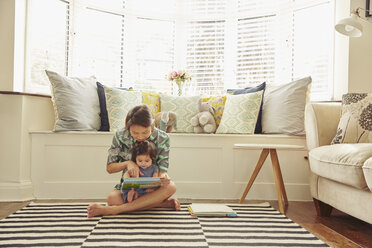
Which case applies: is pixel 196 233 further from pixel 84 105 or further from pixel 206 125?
pixel 84 105

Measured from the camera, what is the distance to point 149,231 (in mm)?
1698

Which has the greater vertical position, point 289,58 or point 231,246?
point 289,58

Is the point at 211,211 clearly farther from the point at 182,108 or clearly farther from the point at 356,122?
the point at 182,108

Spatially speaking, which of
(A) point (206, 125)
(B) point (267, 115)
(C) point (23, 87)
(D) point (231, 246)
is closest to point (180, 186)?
(A) point (206, 125)

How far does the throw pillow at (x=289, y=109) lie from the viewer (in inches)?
113

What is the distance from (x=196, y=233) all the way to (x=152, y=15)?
2.71 metres

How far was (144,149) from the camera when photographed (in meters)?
2.02

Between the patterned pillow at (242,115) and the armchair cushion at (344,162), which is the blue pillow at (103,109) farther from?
the armchair cushion at (344,162)

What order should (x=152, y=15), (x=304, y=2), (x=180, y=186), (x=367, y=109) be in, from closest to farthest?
(x=367, y=109) < (x=180, y=186) < (x=304, y=2) < (x=152, y=15)

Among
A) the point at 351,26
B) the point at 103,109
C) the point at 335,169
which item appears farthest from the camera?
the point at 103,109

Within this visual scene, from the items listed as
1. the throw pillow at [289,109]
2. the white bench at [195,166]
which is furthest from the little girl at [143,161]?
the throw pillow at [289,109]

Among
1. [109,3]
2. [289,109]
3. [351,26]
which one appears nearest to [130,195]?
[289,109]

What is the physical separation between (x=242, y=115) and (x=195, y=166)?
596 mm

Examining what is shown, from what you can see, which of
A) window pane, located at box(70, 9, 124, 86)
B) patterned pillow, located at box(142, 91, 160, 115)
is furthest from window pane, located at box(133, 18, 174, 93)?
patterned pillow, located at box(142, 91, 160, 115)
